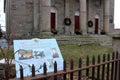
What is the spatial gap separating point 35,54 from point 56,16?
24.7 meters

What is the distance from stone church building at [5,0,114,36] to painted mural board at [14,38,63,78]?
15.5 metres

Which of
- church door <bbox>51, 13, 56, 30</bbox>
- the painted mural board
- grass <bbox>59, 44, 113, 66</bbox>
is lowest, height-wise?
grass <bbox>59, 44, 113, 66</bbox>

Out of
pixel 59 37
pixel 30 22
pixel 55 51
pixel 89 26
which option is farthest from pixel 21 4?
pixel 55 51

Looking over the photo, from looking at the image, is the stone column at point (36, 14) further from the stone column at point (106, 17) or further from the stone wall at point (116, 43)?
the stone wall at point (116, 43)

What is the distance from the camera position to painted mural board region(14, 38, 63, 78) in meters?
4.03

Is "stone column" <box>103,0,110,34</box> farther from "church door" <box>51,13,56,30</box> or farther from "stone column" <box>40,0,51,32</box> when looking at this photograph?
"stone column" <box>40,0,51,32</box>

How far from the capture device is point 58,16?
28.8m

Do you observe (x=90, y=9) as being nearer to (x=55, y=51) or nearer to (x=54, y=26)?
(x=54, y=26)

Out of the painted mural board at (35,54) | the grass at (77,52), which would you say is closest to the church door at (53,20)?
the grass at (77,52)

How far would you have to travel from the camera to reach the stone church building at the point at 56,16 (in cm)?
2309

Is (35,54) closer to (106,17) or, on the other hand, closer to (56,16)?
(56,16)

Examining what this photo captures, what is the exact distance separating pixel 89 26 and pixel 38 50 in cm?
2797

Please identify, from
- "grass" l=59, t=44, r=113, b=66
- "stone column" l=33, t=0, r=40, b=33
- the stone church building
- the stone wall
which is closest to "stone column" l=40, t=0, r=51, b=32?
the stone church building

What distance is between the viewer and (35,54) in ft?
13.8
